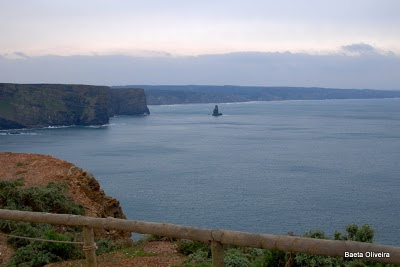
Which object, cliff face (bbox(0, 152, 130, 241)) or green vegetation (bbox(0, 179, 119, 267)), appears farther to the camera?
cliff face (bbox(0, 152, 130, 241))

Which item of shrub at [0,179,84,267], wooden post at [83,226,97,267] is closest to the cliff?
shrub at [0,179,84,267]

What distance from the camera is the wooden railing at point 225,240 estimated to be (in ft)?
9.95

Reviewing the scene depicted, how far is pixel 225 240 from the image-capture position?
136 inches

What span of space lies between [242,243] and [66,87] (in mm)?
124822

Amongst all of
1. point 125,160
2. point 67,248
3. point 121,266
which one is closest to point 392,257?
point 121,266

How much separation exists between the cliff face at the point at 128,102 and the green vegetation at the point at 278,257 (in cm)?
14780

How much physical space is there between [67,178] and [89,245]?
10.6 m

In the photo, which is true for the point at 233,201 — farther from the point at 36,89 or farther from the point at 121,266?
the point at 36,89

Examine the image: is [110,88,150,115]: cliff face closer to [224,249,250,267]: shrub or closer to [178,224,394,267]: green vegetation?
[178,224,394,267]: green vegetation

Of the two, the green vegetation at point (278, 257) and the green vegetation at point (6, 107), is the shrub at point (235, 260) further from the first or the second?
the green vegetation at point (6, 107)

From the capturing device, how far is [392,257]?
2957 mm

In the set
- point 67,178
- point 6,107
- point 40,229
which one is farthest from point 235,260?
point 6,107

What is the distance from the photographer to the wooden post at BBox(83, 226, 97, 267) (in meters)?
4.22

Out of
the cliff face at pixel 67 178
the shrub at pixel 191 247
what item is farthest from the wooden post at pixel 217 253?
the cliff face at pixel 67 178
